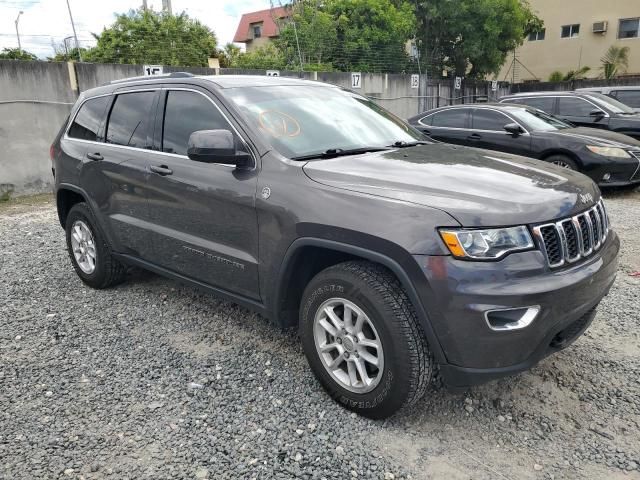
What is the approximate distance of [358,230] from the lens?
Result: 2.53 m

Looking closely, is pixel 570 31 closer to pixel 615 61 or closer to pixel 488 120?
pixel 615 61

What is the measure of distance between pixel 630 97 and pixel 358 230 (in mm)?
12857

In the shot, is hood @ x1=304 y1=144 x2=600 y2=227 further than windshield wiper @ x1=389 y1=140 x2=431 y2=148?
No

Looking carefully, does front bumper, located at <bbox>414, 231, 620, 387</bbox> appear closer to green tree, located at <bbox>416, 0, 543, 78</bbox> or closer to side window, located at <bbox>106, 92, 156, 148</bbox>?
side window, located at <bbox>106, 92, 156, 148</bbox>

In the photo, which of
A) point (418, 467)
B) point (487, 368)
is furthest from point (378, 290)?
point (418, 467)

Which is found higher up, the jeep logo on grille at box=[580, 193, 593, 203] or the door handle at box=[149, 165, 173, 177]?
the door handle at box=[149, 165, 173, 177]

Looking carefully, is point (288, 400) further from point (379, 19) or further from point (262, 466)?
point (379, 19)

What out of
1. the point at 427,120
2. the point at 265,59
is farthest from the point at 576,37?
the point at 427,120

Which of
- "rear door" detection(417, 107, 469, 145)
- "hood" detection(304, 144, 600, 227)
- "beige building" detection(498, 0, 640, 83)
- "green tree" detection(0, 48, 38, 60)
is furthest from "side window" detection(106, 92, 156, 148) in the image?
"beige building" detection(498, 0, 640, 83)

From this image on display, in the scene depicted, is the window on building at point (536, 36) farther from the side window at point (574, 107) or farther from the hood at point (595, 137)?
the hood at point (595, 137)

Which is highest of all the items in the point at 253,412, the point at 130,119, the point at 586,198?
the point at 130,119

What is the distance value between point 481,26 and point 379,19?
16.7ft

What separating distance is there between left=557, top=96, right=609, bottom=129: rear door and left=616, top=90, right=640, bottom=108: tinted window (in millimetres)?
3181

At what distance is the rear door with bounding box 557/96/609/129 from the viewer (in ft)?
33.2
